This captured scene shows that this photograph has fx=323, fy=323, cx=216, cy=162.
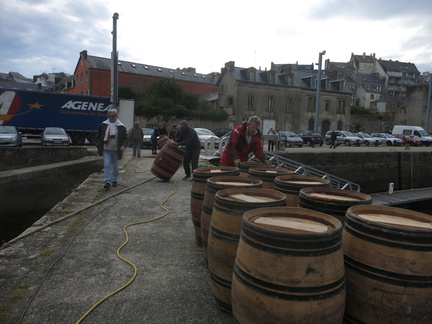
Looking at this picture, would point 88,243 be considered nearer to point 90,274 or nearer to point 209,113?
point 90,274

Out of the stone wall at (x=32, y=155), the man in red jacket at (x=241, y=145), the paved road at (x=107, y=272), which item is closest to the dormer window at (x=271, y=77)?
the stone wall at (x=32, y=155)

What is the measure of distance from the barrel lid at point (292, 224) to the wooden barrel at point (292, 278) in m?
0.20

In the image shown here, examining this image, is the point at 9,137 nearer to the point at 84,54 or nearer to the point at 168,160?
the point at 168,160

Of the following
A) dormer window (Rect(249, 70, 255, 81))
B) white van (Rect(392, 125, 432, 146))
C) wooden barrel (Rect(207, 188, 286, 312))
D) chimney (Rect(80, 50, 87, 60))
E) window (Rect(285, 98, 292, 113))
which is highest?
chimney (Rect(80, 50, 87, 60))

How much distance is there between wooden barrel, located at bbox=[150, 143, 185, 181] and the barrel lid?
578 cm

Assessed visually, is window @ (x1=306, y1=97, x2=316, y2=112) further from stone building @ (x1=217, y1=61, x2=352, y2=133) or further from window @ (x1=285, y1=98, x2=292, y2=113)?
window @ (x1=285, y1=98, x2=292, y2=113)

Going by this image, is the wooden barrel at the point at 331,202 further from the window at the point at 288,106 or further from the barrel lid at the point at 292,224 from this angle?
the window at the point at 288,106

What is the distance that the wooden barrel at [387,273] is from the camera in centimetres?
196

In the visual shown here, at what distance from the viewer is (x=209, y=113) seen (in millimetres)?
38531

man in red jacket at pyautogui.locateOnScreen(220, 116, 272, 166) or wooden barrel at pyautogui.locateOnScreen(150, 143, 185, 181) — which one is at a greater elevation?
man in red jacket at pyautogui.locateOnScreen(220, 116, 272, 166)

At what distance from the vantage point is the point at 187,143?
27.1ft

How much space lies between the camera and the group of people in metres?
5.73

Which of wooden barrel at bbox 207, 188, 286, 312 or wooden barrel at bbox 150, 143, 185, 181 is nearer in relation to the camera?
wooden barrel at bbox 207, 188, 286, 312

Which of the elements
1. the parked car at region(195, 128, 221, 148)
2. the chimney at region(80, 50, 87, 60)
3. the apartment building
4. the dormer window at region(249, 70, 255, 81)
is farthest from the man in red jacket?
the chimney at region(80, 50, 87, 60)
